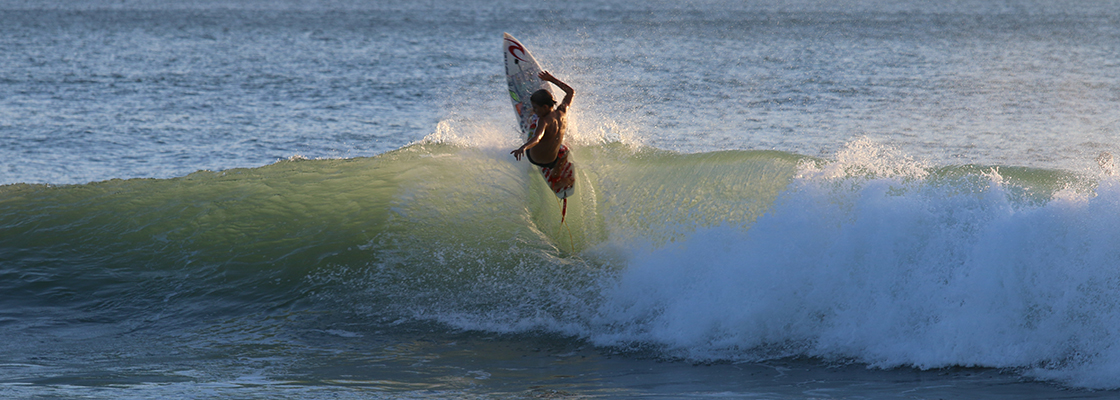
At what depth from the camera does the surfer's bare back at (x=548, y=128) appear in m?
9.49

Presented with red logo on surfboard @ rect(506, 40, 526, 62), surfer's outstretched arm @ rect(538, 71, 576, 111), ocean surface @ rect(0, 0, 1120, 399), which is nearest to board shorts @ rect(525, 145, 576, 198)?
ocean surface @ rect(0, 0, 1120, 399)

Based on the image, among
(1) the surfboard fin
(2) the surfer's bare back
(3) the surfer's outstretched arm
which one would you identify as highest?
(3) the surfer's outstretched arm

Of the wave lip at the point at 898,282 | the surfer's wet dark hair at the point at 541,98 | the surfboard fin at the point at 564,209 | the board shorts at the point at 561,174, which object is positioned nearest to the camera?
the wave lip at the point at 898,282

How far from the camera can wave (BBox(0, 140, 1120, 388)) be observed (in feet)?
23.7

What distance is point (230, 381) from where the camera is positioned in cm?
666

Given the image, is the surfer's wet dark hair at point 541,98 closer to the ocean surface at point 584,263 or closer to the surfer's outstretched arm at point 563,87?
the surfer's outstretched arm at point 563,87

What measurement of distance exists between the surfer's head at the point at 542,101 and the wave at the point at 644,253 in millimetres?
1261

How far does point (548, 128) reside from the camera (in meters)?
9.73

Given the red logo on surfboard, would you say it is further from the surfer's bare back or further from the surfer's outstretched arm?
the surfer's outstretched arm

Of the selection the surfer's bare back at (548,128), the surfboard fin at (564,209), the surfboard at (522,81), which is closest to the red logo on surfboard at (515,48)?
the surfboard at (522,81)

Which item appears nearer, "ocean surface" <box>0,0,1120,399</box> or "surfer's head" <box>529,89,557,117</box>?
"ocean surface" <box>0,0,1120,399</box>

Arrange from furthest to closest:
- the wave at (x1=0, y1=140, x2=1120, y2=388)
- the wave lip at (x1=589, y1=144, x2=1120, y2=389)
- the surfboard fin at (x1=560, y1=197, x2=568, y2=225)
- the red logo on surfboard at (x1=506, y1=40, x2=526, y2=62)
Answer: the red logo on surfboard at (x1=506, y1=40, x2=526, y2=62), the surfboard fin at (x1=560, y1=197, x2=568, y2=225), the wave at (x1=0, y1=140, x2=1120, y2=388), the wave lip at (x1=589, y1=144, x2=1120, y2=389)

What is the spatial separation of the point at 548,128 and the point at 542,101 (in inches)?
14.0

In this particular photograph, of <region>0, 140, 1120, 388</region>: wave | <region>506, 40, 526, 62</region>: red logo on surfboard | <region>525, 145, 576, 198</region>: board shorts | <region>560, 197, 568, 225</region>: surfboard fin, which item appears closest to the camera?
<region>0, 140, 1120, 388</region>: wave
